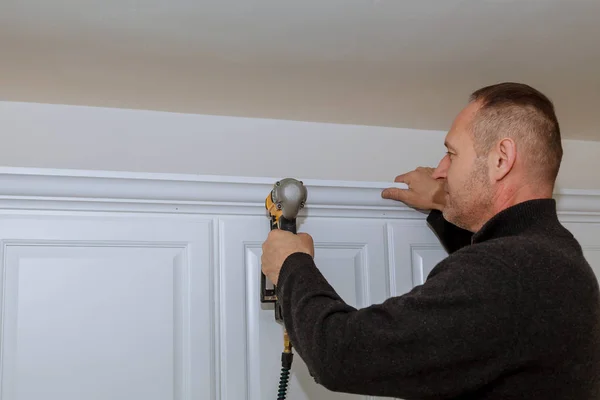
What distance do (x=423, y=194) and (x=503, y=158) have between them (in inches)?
13.2

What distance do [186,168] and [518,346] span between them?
47.1 inches

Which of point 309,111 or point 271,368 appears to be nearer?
point 271,368

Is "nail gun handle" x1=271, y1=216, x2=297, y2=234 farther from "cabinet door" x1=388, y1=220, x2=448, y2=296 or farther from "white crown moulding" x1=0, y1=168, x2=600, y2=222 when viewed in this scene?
"cabinet door" x1=388, y1=220, x2=448, y2=296

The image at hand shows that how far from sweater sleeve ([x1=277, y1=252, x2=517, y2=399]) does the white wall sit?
1.04 meters

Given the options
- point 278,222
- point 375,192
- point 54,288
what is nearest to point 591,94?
point 375,192

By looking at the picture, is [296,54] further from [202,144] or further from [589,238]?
[589,238]

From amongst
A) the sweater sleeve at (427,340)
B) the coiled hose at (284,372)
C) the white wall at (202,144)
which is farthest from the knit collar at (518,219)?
the white wall at (202,144)

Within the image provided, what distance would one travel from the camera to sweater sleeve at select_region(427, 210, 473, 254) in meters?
1.45

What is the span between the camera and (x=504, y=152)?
1.13m

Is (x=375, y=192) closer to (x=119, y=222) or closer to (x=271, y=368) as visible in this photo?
(x=271, y=368)

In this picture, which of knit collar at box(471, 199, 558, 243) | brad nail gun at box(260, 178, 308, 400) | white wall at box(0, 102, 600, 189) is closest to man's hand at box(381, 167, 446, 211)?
brad nail gun at box(260, 178, 308, 400)

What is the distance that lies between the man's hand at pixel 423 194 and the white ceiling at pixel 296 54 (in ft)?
1.05

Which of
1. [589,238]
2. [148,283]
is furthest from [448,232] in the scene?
[148,283]

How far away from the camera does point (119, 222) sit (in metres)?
1.30
